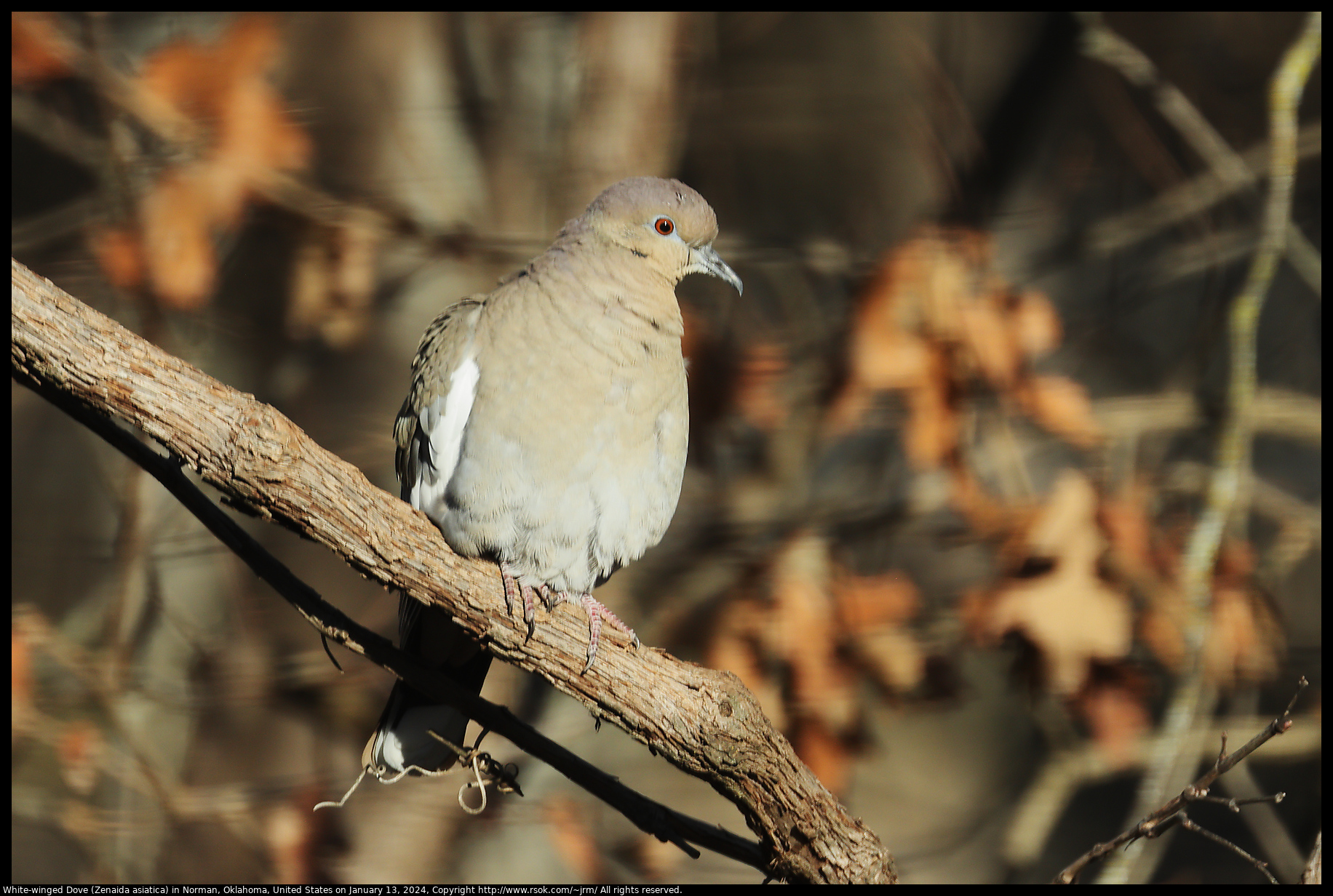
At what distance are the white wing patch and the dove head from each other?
46 centimetres

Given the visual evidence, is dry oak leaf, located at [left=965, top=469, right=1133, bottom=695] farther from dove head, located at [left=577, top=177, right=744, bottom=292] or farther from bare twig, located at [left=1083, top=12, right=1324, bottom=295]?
dove head, located at [left=577, top=177, right=744, bottom=292]

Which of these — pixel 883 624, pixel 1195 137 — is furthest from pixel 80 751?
pixel 1195 137

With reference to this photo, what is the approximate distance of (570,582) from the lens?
1.98 m

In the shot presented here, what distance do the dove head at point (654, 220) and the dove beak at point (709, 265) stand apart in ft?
0.08

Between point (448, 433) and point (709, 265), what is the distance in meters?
0.75

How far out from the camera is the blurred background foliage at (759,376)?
366 cm

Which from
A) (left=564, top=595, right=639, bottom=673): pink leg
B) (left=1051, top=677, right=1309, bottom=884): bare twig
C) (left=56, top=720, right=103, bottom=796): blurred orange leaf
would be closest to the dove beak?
(left=564, top=595, right=639, bottom=673): pink leg

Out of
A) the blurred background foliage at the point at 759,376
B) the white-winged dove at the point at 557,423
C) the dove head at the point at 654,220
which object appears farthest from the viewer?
the blurred background foliage at the point at 759,376

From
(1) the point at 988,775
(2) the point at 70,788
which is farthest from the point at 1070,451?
(2) the point at 70,788

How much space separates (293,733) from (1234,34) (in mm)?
5065

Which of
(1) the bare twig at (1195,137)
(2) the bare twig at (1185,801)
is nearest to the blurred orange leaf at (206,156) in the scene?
(1) the bare twig at (1195,137)

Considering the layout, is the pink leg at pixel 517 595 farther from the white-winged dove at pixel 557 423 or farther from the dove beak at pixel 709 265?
the dove beak at pixel 709 265

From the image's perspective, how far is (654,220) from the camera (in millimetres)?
2123

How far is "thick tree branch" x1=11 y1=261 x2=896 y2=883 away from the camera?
5.09ft
